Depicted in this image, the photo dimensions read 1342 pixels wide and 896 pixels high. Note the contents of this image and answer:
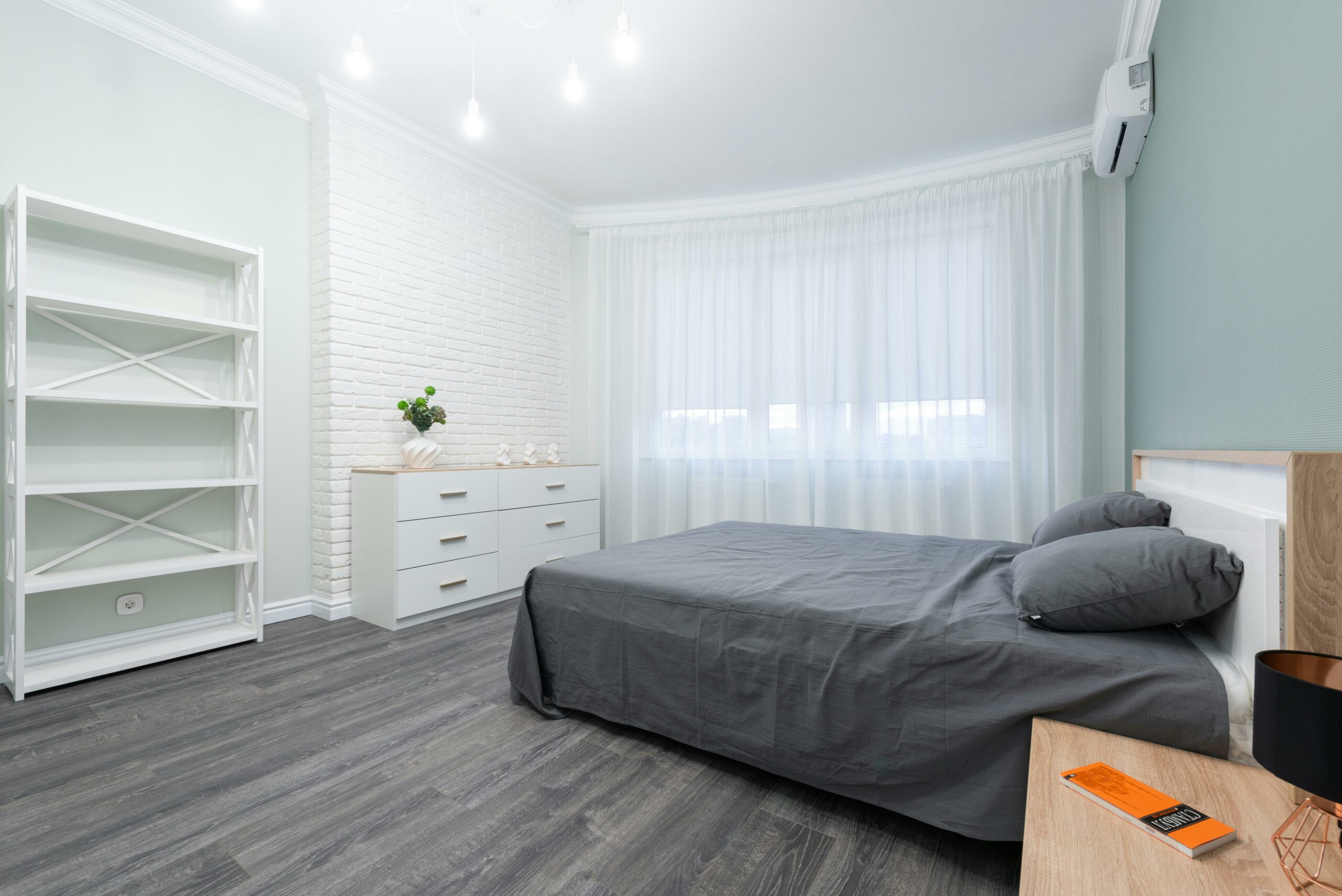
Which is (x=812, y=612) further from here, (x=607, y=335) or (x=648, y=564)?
(x=607, y=335)

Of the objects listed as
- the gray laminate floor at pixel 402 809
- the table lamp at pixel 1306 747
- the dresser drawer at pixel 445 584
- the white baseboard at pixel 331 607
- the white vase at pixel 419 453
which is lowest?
the gray laminate floor at pixel 402 809

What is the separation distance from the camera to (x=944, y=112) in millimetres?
3326

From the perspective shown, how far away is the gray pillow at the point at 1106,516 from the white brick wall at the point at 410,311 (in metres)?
3.31

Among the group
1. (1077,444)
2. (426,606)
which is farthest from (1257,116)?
(426,606)

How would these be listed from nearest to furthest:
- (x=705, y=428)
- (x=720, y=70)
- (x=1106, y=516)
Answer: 1. (x=1106, y=516)
2. (x=720, y=70)
3. (x=705, y=428)

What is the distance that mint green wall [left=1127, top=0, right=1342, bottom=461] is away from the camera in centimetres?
111

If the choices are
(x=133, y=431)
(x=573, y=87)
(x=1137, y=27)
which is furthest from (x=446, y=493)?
(x=1137, y=27)

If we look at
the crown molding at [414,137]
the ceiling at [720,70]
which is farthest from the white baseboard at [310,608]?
the ceiling at [720,70]

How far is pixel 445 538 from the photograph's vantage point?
3.25 metres

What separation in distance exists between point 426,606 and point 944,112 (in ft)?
12.8

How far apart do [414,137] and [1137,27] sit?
12.2 feet

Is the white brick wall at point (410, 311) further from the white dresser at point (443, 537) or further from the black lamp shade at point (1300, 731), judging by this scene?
the black lamp shade at point (1300, 731)

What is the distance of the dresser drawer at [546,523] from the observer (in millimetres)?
3654

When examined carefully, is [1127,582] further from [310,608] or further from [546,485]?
[310,608]
